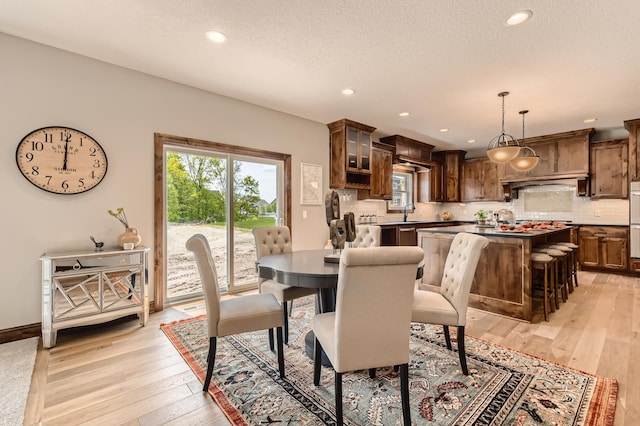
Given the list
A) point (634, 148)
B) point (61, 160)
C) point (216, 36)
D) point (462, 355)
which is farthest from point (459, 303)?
point (634, 148)

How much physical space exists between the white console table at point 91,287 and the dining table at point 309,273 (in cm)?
142

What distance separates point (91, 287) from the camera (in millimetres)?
2680

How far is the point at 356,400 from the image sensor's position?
1.79 m

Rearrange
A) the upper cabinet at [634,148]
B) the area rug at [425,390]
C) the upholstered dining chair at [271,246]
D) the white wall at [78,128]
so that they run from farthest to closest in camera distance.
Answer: the upper cabinet at [634,148] → the upholstered dining chair at [271,246] → the white wall at [78,128] → the area rug at [425,390]

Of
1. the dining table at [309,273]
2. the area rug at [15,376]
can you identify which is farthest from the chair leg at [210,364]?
the area rug at [15,376]

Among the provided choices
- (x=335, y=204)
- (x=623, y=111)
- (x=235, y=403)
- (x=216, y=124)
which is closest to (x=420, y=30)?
(x=335, y=204)

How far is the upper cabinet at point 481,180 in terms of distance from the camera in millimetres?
6906

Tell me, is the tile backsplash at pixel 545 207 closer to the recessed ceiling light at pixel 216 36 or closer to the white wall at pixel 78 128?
the white wall at pixel 78 128

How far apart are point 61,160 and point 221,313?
2.27 metres

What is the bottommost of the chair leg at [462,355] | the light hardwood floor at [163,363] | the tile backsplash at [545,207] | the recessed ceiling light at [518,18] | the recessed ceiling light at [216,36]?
the light hardwood floor at [163,363]

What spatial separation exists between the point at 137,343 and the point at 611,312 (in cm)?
487

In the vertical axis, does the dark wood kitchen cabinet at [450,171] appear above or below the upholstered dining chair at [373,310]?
above

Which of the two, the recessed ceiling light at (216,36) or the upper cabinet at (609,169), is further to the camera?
the upper cabinet at (609,169)

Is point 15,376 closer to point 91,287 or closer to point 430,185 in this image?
point 91,287
